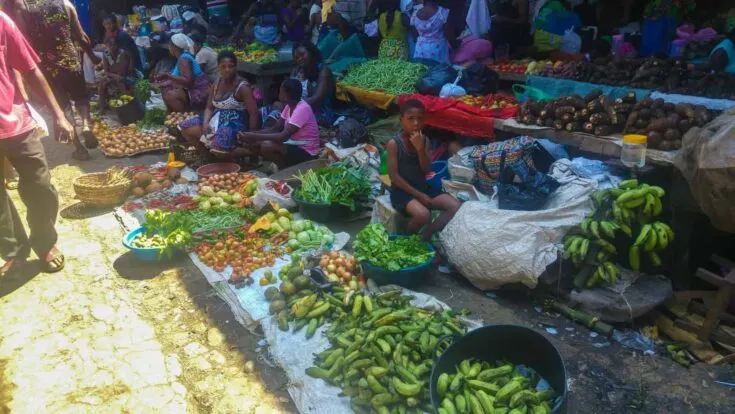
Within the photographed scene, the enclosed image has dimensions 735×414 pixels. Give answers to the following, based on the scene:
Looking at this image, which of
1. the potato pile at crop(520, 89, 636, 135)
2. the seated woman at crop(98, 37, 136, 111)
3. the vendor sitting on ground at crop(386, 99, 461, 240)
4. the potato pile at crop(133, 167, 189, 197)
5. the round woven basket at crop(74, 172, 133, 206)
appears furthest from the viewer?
the seated woman at crop(98, 37, 136, 111)

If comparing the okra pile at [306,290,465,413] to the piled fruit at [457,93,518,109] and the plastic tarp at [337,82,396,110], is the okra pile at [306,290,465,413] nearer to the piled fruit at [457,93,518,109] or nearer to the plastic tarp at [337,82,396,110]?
the piled fruit at [457,93,518,109]

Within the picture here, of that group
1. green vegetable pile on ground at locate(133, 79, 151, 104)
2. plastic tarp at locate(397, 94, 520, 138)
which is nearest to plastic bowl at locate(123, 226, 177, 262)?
plastic tarp at locate(397, 94, 520, 138)

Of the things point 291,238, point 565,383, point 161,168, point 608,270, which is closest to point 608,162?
point 608,270

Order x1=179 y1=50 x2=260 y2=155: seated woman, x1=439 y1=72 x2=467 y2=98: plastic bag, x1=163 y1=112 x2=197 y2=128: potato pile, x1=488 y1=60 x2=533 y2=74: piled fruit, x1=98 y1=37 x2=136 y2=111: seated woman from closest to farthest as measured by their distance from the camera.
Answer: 1. x1=179 y1=50 x2=260 y2=155: seated woman
2. x1=439 y1=72 x2=467 y2=98: plastic bag
3. x1=488 y1=60 x2=533 y2=74: piled fruit
4. x1=163 y1=112 x2=197 y2=128: potato pile
5. x1=98 y1=37 x2=136 y2=111: seated woman

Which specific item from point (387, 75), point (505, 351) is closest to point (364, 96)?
point (387, 75)

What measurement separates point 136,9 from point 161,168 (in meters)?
10.9

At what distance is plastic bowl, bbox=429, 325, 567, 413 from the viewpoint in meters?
2.73

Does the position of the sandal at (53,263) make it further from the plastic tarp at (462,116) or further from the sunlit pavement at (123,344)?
the plastic tarp at (462,116)

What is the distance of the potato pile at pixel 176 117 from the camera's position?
8.02 m

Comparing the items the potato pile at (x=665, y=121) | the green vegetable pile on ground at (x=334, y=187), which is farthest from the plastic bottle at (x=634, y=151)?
the green vegetable pile on ground at (x=334, y=187)

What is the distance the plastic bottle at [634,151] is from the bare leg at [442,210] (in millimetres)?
1348

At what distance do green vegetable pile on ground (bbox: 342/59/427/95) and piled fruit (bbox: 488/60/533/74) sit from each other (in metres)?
0.99

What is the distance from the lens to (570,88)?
249 inches

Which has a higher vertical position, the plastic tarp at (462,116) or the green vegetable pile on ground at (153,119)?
the plastic tarp at (462,116)
